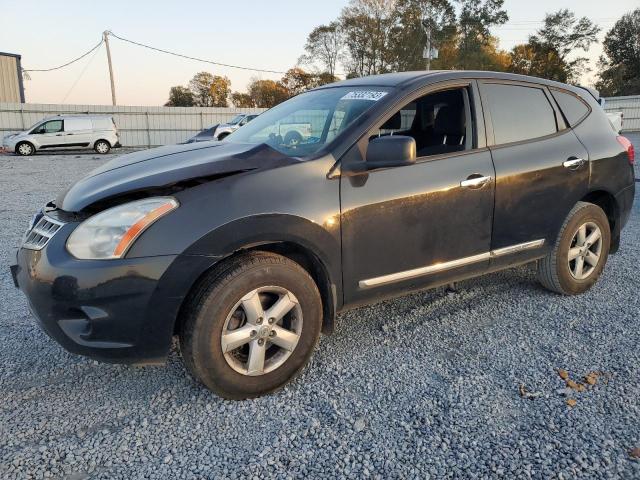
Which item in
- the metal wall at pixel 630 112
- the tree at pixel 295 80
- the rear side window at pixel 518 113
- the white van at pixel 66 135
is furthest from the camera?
the tree at pixel 295 80

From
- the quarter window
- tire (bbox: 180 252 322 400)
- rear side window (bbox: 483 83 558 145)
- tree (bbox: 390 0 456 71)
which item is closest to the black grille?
tire (bbox: 180 252 322 400)

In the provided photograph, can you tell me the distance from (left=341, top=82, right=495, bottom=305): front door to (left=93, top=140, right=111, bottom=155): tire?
785 inches

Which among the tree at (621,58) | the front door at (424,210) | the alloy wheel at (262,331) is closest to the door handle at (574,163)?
the front door at (424,210)

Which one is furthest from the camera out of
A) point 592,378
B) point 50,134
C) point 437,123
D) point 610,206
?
point 50,134

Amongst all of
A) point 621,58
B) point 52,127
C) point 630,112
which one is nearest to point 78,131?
point 52,127

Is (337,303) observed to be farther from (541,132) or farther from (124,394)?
(541,132)

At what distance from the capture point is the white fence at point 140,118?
77.9ft

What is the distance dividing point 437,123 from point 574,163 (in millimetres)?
1047

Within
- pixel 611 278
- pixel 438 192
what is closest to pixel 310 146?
pixel 438 192

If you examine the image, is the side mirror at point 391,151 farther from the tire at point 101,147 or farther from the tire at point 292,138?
the tire at point 101,147

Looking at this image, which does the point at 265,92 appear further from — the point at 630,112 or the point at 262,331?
the point at 262,331

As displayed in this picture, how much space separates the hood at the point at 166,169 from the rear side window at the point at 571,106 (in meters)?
2.34

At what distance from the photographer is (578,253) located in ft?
12.3

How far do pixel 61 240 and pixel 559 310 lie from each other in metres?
3.30
